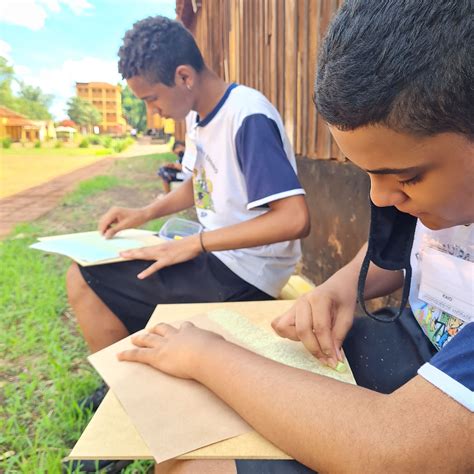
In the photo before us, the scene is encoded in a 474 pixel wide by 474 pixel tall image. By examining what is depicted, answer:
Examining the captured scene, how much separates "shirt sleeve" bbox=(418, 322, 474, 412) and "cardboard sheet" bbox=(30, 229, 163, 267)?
121cm

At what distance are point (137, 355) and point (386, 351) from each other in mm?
542

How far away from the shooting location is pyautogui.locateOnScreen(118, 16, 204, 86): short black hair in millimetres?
1769

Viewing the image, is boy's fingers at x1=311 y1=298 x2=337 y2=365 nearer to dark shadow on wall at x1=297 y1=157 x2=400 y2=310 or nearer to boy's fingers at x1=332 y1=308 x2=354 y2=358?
boy's fingers at x1=332 y1=308 x2=354 y2=358

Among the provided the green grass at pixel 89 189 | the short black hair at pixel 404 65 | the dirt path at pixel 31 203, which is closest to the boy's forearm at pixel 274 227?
the short black hair at pixel 404 65

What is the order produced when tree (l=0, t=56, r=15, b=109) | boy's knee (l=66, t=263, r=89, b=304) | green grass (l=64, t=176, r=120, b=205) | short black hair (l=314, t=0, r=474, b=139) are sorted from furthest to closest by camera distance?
tree (l=0, t=56, r=15, b=109) < green grass (l=64, t=176, r=120, b=205) < boy's knee (l=66, t=263, r=89, b=304) < short black hair (l=314, t=0, r=474, b=139)

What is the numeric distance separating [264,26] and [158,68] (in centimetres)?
188

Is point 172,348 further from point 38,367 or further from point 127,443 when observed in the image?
point 38,367

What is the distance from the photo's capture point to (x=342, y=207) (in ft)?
7.92

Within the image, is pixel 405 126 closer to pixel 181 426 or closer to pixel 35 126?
pixel 181 426

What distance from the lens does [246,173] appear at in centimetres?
156

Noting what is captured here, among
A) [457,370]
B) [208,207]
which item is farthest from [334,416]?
[208,207]

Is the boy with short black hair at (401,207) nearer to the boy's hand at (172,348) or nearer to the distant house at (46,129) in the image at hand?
the boy's hand at (172,348)

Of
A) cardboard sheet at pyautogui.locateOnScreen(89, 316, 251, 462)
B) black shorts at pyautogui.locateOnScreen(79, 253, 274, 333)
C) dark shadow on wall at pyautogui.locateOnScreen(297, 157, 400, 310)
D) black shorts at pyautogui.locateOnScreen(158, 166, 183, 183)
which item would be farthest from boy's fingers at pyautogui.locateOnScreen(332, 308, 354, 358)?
black shorts at pyautogui.locateOnScreen(158, 166, 183, 183)

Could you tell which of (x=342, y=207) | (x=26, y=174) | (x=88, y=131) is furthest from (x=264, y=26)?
(x=88, y=131)
